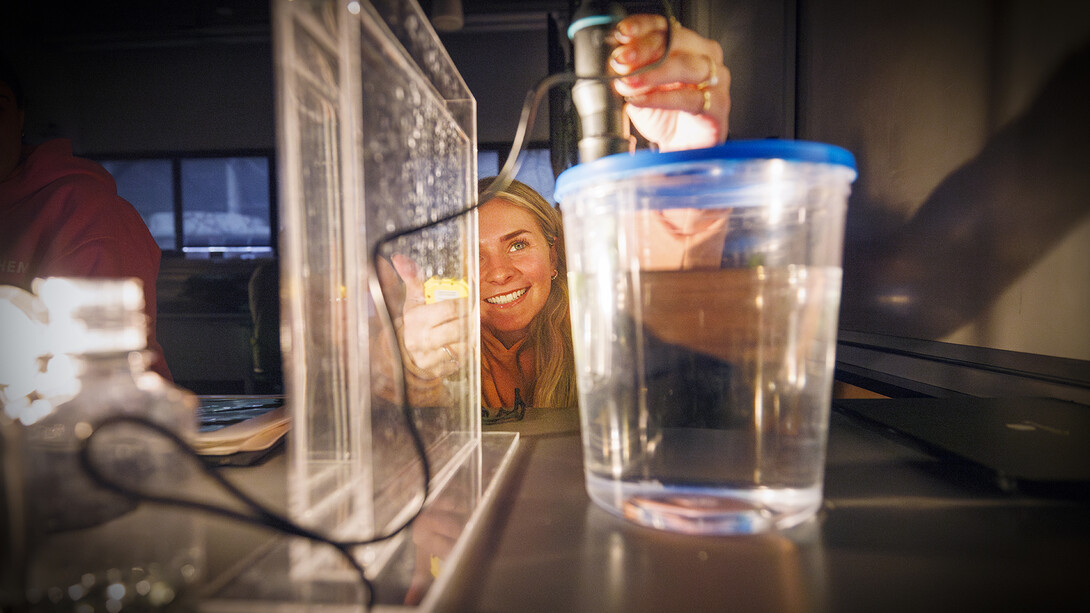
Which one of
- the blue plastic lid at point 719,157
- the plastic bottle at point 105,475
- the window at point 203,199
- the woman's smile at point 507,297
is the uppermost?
the window at point 203,199

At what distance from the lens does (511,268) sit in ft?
3.54

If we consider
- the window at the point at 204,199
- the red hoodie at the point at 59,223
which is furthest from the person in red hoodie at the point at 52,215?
the window at the point at 204,199

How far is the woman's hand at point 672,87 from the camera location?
40 centimetres

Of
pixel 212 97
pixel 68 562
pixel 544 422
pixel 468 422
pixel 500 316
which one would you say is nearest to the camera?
pixel 68 562

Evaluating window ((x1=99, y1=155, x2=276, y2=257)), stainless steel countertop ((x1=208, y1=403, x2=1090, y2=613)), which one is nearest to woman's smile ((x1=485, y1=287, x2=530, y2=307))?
stainless steel countertop ((x1=208, y1=403, x2=1090, y2=613))

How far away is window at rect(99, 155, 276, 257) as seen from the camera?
153 inches

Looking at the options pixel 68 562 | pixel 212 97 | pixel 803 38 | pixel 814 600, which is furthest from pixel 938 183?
→ pixel 212 97

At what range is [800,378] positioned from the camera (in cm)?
29

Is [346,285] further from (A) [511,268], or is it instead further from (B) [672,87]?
(A) [511,268]

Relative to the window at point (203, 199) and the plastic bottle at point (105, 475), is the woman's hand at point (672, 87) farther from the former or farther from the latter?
the window at point (203, 199)

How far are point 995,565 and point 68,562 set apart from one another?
0.40 m

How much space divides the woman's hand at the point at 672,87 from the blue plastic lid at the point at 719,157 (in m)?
0.17

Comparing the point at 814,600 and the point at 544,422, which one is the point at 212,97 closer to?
the point at 544,422

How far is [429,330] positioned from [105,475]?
22cm
